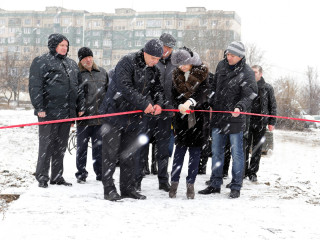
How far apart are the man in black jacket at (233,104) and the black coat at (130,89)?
3.14 ft

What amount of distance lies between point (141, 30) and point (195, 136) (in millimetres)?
68642

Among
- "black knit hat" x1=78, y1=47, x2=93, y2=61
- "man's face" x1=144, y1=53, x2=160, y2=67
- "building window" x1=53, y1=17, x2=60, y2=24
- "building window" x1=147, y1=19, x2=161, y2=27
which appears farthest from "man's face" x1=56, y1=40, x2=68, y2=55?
"building window" x1=53, y1=17, x2=60, y2=24

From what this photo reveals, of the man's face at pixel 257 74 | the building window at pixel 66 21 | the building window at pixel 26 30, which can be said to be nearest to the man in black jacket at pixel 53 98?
the man's face at pixel 257 74

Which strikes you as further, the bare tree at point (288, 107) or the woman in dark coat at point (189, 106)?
the bare tree at point (288, 107)

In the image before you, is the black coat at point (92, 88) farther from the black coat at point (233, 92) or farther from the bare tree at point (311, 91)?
the bare tree at point (311, 91)

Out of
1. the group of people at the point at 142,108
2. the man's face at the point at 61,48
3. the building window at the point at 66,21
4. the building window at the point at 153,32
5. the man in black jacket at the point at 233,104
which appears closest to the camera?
the group of people at the point at 142,108

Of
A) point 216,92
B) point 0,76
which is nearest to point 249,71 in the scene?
point 216,92

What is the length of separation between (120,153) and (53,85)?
50.3 inches

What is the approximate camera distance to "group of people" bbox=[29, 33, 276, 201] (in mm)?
4270

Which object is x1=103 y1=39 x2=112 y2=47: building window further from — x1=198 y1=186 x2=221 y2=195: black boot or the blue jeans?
x1=198 y1=186 x2=221 y2=195: black boot

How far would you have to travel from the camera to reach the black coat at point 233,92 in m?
4.81

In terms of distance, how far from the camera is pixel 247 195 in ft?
16.3

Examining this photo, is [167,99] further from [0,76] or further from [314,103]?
[314,103]

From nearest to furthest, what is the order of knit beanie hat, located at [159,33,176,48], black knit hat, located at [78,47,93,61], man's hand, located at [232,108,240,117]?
man's hand, located at [232,108,240,117], knit beanie hat, located at [159,33,176,48], black knit hat, located at [78,47,93,61]
